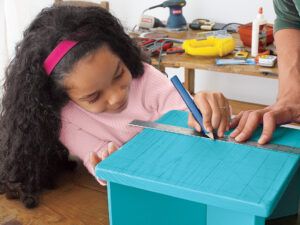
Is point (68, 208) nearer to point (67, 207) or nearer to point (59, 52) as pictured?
point (67, 207)

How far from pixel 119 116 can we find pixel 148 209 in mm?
413

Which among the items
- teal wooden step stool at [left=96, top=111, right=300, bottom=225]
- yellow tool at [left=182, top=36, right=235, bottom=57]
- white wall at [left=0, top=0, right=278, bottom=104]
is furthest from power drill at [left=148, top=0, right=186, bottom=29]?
teal wooden step stool at [left=96, top=111, right=300, bottom=225]

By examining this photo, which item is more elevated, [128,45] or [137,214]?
[128,45]

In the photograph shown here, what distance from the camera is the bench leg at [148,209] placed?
63 cm

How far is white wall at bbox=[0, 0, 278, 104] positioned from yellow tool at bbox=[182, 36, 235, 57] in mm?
558

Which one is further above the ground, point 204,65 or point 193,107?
point 193,107

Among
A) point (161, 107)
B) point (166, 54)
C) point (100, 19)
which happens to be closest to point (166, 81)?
point (161, 107)

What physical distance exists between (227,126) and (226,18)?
1.77 meters

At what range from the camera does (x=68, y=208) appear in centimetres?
81

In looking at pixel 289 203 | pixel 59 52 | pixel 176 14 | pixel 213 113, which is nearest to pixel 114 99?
pixel 59 52

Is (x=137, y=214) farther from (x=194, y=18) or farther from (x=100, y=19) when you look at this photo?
(x=194, y=18)

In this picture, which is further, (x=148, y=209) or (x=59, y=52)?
(x=59, y=52)

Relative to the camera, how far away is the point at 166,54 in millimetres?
1846

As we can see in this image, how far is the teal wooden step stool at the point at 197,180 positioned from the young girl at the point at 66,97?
0.16m
